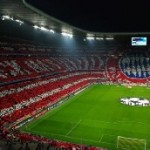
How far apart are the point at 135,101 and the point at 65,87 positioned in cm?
1338

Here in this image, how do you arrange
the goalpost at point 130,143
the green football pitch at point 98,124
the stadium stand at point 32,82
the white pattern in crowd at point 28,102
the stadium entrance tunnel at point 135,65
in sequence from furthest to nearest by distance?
1. the stadium entrance tunnel at point 135,65
2. the white pattern in crowd at point 28,102
3. the green football pitch at point 98,124
4. the goalpost at point 130,143
5. the stadium stand at point 32,82

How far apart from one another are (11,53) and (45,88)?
10.9 m

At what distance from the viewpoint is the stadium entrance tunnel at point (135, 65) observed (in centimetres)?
7169

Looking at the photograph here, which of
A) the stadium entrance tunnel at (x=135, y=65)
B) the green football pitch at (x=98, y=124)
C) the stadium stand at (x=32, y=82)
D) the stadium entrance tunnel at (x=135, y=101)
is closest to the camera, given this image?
the stadium stand at (x=32, y=82)

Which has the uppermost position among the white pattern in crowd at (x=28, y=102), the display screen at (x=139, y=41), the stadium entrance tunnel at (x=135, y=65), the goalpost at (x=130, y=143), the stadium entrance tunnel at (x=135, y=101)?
the display screen at (x=139, y=41)

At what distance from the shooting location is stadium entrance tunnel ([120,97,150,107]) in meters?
43.3

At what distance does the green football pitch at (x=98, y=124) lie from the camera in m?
26.4

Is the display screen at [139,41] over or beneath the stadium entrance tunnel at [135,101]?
over

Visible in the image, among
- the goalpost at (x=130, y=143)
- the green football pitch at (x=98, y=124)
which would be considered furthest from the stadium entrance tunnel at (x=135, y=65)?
the goalpost at (x=130, y=143)

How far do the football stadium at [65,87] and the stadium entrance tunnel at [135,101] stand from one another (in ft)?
0.51

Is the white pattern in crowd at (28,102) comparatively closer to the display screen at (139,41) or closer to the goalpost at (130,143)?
the goalpost at (130,143)

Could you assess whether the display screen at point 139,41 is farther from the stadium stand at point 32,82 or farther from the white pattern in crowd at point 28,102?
the white pattern in crowd at point 28,102

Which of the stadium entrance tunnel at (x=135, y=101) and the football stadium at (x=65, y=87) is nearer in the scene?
the football stadium at (x=65, y=87)

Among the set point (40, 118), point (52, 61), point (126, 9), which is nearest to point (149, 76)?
point (126, 9)
